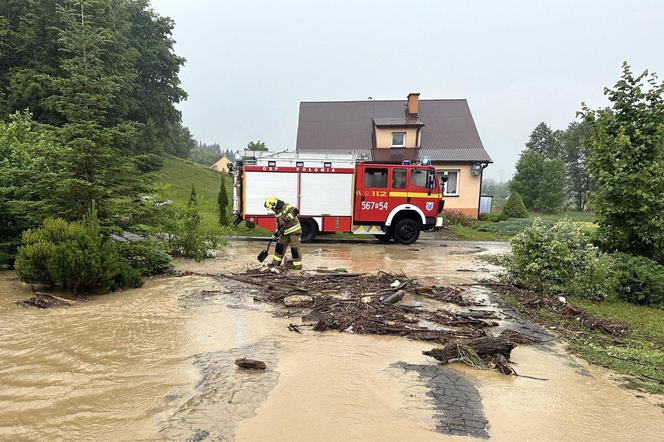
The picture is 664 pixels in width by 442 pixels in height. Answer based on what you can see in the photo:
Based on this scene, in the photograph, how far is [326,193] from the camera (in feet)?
48.0

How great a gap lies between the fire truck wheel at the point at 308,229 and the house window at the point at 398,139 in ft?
38.2

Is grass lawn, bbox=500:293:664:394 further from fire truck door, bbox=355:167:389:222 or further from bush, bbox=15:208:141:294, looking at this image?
fire truck door, bbox=355:167:389:222

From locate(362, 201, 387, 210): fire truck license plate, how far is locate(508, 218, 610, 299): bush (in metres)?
6.39

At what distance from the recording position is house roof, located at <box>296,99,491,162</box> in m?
24.5


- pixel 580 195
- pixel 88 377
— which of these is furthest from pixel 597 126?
pixel 580 195

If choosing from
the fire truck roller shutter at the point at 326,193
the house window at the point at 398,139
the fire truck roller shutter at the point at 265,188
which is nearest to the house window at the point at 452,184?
the house window at the point at 398,139

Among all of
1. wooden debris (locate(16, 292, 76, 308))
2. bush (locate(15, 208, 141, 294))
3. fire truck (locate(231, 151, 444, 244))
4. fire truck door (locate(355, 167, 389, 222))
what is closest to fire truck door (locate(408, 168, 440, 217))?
fire truck (locate(231, 151, 444, 244))

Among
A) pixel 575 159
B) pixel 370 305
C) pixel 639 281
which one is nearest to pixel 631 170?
pixel 639 281

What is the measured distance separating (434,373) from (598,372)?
1.83m

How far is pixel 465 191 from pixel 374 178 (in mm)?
10686

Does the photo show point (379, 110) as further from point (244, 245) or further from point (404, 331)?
point (404, 331)

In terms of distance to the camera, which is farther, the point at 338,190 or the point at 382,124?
the point at 382,124

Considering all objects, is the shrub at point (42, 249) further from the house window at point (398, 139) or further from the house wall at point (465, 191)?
the house window at point (398, 139)

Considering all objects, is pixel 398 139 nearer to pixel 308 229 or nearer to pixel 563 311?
pixel 308 229
